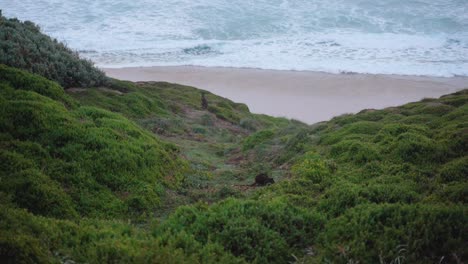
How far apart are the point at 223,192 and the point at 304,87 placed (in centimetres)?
2386

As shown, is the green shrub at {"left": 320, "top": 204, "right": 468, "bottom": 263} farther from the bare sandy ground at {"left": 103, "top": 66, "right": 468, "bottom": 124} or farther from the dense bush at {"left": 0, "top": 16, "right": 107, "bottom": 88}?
the bare sandy ground at {"left": 103, "top": 66, "right": 468, "bottom": 124}

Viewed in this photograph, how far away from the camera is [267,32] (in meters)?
46.9

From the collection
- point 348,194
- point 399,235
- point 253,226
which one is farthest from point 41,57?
point 399,235

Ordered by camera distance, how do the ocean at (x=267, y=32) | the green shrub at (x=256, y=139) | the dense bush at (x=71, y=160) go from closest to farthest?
the dense bush at (x=71, y=160)
the green shrub at (x=256, y=139)
the ocean at (x=267, y=32)

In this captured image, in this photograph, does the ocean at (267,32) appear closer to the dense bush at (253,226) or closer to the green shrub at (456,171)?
the green shrub at (456,171)

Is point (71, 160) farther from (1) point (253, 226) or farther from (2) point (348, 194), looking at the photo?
(2) point (348, 194)

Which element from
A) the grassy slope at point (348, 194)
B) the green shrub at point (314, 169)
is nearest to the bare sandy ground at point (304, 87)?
the grassy slope at point (348, 194)

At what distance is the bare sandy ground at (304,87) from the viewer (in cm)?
2853

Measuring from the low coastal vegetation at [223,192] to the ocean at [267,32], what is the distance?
2475 cm

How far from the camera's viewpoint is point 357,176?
8.14m

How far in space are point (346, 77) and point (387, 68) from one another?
433cm

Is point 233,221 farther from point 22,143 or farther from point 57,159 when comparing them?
point 22,143

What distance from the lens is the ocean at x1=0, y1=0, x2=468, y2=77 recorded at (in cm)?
3784

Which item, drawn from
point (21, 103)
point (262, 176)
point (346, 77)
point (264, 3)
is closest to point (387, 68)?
point (346, 77)
